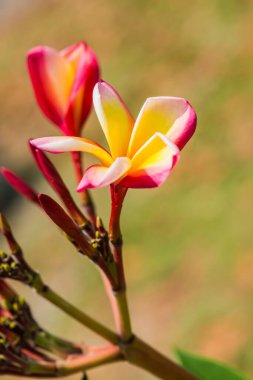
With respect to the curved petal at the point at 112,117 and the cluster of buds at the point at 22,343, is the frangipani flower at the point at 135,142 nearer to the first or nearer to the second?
the curved petal at the point at 112,117

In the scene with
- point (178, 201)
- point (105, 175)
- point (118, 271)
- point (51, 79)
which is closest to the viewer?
point (105, 175)

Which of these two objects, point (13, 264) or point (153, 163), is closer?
point (153, 163)

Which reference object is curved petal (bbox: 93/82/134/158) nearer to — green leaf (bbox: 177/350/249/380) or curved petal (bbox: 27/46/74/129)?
curved petal (bbox: 27/46/74/129)

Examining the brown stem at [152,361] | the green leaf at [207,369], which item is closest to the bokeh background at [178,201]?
the green leaf at [207,369]

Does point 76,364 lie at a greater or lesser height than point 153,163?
lesser

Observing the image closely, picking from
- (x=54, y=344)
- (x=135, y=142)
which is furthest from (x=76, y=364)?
(x=135, y=142)

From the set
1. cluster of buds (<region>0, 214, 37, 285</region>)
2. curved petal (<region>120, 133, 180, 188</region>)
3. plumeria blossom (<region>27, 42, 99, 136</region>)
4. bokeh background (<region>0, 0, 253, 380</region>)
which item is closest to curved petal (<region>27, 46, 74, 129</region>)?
plumeria blossom (<region>27, 42, 99, 136</region>)

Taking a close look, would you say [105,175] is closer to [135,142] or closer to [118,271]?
[135,142]
